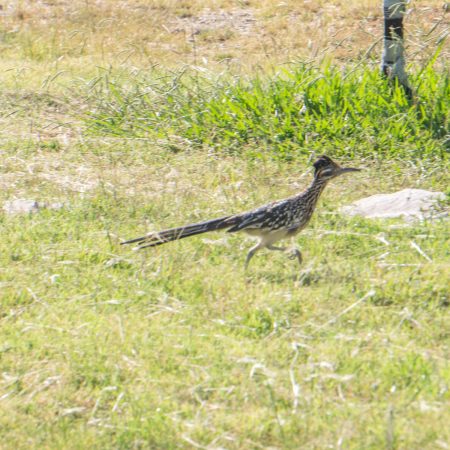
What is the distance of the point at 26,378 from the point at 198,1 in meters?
10.9

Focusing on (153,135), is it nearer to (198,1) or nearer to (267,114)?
(267,114)

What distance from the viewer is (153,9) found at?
15297 millimetres

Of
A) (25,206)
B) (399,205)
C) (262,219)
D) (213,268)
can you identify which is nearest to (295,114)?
(399,205)

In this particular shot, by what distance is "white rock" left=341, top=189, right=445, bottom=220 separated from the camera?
302 inches

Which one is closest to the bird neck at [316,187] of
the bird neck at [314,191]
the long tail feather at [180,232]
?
the bird neck at [314,191]

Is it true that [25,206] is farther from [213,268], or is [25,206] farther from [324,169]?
[324,169]

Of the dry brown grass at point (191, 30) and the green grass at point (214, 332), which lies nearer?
the green grass at point (214, 332)

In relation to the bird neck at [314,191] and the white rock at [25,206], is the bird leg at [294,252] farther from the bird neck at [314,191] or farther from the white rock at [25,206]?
the white rock at [25,206]

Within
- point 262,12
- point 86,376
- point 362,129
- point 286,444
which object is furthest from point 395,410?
point 262,12

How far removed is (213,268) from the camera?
677 cm

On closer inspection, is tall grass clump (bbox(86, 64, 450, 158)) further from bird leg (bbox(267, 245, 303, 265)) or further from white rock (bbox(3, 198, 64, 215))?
bird leg (bbox(267, 245, 303, 265))

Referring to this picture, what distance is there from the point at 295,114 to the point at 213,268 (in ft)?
10.6

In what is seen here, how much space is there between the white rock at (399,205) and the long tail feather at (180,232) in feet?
4.40

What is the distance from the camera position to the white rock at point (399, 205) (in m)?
7.67
